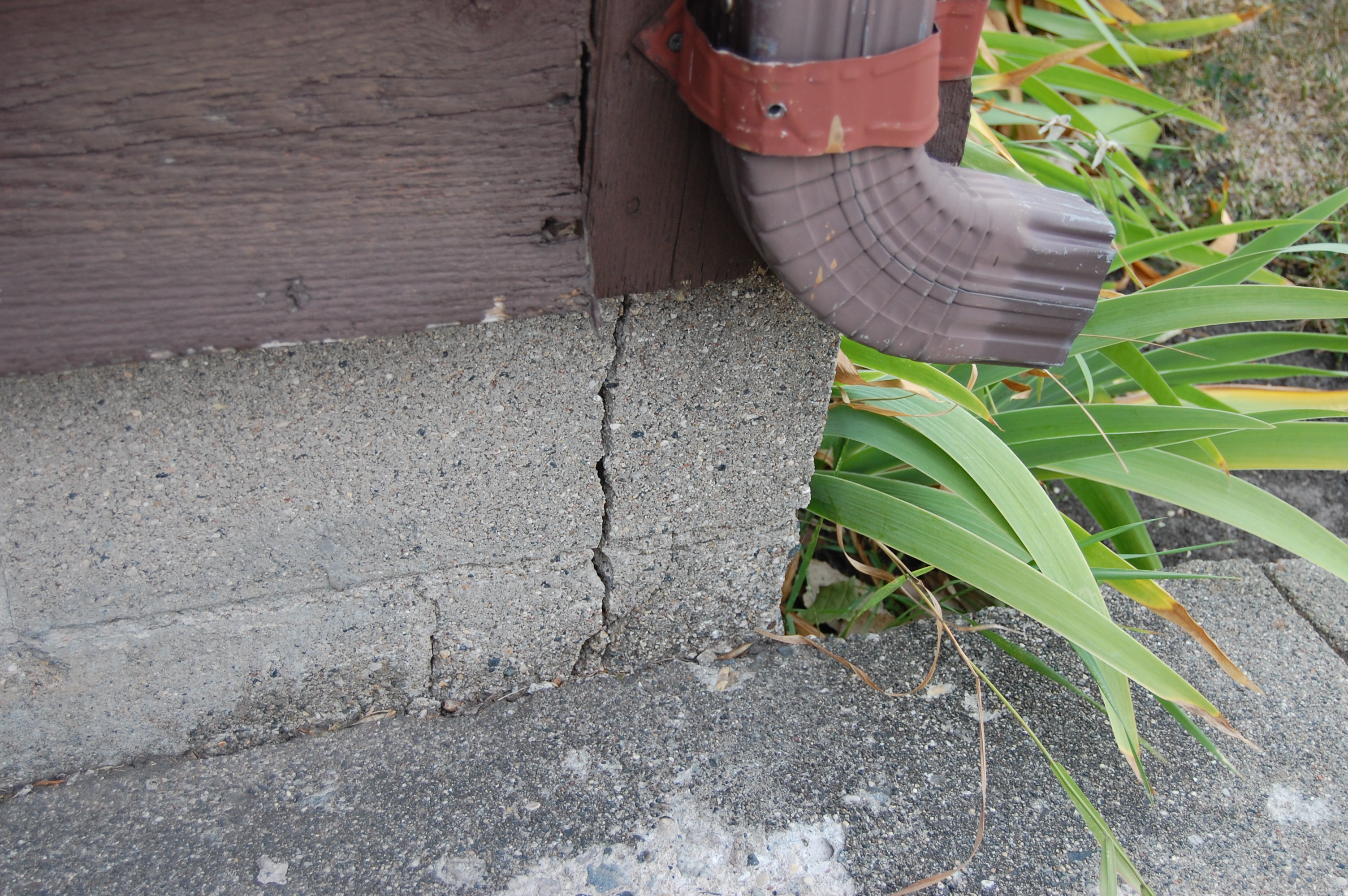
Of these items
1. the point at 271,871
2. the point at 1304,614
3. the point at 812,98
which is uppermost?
the point at 812,98

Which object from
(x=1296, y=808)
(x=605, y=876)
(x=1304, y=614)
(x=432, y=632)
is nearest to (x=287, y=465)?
(x=432, y=632)

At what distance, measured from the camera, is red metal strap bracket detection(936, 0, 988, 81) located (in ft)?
2.99

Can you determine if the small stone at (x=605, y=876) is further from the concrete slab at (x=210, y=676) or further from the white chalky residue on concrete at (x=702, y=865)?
the concrete slab at (x=210, y=676)

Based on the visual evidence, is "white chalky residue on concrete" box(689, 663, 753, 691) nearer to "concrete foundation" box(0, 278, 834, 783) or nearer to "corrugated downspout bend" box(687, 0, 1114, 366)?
"concrete foundation" box(0, 278, 834, 783)

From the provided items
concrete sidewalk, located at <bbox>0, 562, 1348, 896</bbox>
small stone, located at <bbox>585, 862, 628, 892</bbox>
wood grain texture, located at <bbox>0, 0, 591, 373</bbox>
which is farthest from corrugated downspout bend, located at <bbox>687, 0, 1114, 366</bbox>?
small stone, located at <bbox>585, 862, 628, 892</bbox>

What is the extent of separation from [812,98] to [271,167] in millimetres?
507

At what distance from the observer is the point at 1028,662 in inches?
55.3

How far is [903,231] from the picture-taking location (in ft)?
3.04

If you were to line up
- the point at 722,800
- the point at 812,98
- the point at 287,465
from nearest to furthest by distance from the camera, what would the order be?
the point at 812,98 < the point at 287,465 < the point at 722,800

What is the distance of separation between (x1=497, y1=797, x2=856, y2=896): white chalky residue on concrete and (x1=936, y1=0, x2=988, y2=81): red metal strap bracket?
0.98 metres

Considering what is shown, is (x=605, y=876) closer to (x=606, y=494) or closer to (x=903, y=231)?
(x=606, y=494)

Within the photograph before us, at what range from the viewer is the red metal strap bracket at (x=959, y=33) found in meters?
0.91

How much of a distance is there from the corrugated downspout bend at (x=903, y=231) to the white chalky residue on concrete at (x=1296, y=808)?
2.59 feet

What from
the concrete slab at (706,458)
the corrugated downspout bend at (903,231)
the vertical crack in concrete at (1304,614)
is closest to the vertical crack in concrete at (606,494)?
the concrete slab at (706,458)
